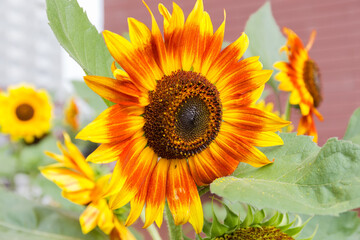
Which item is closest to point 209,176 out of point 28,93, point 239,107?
point 239,107

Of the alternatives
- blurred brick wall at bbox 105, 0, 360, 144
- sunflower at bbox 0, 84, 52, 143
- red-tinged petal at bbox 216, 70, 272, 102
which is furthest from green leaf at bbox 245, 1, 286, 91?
blurred brick wall at bbox 105, 0, 360, 144

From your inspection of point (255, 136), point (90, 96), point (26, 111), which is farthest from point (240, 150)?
point (26, 111)

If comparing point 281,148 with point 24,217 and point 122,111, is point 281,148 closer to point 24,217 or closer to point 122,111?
point 122,111

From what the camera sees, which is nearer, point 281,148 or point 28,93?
point 281,148

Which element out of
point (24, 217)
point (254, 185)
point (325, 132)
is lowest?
point (325, 132)

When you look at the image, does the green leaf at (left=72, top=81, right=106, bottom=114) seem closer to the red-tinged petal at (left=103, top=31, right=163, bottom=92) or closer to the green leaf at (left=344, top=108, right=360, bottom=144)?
the red-tinged petal at (left=103, top=31, right=163, bottom=92)

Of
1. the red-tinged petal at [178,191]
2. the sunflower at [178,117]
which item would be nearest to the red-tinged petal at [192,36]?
the sunflower at [178,117]

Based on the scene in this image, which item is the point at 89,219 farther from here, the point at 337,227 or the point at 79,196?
the point at 337,227

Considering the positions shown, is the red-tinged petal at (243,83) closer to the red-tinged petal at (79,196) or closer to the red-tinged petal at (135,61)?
the red-tinged petal at (135,61)
